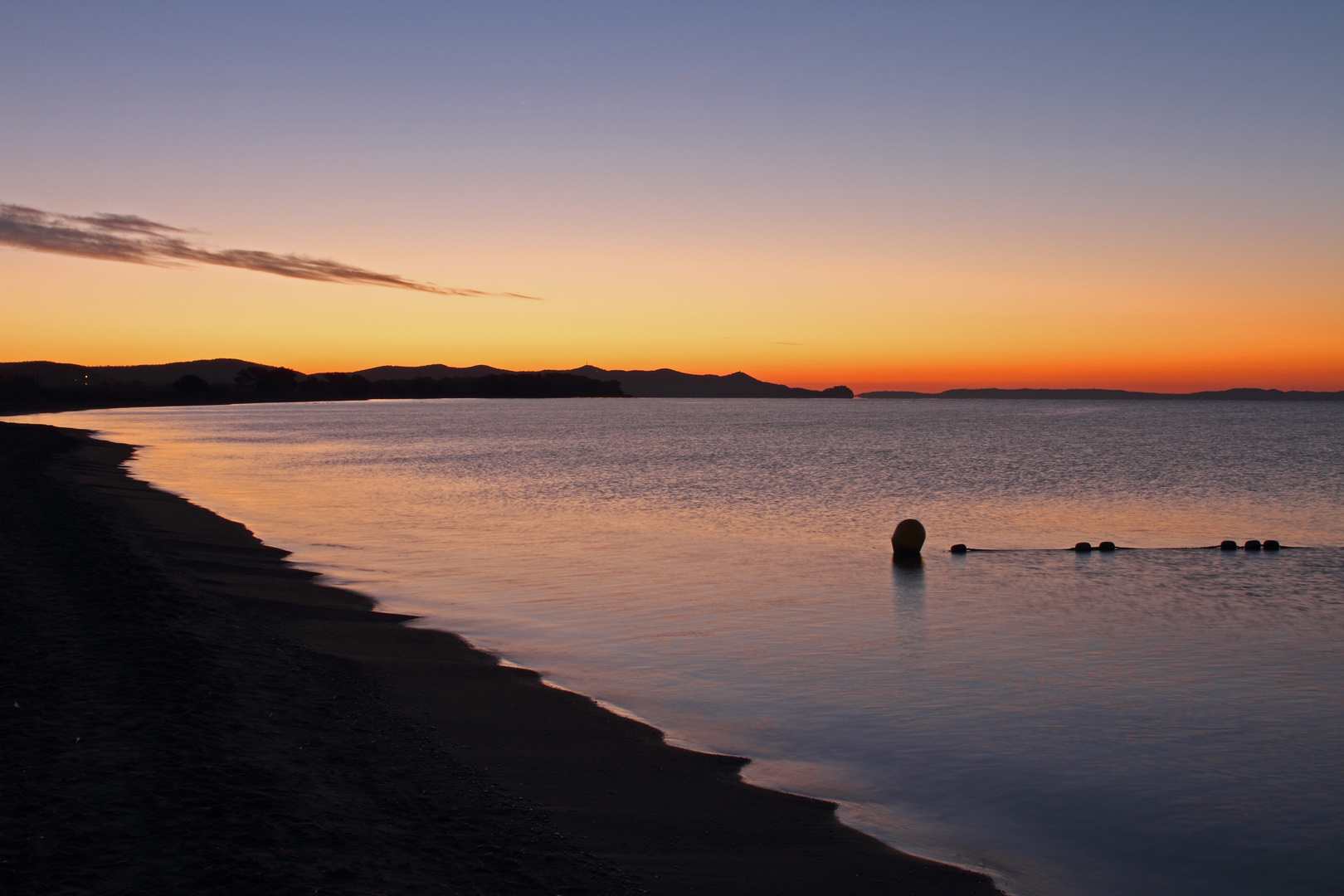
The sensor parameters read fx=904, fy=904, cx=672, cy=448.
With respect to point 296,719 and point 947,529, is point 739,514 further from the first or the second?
point 296,719

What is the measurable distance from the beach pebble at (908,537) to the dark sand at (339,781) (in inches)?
478

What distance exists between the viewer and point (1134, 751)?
9.03 meters

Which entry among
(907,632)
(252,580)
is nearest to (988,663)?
(907,632)

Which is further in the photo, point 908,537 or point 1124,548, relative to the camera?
point 1124,548

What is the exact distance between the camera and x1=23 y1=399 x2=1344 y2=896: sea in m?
7.46

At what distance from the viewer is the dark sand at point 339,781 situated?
208 inches

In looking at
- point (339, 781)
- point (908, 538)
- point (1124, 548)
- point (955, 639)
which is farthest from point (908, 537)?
point (339, 781)

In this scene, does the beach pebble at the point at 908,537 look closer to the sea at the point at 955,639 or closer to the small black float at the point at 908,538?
the small black float at the point at 908,538

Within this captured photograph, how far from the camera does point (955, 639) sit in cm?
1383

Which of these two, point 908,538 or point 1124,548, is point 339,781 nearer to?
point 908,538

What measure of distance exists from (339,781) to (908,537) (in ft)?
53.8

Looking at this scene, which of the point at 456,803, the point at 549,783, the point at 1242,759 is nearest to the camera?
the point at 456,803

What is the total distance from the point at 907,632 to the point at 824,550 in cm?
841

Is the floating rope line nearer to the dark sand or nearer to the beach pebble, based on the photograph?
the beach pebble
